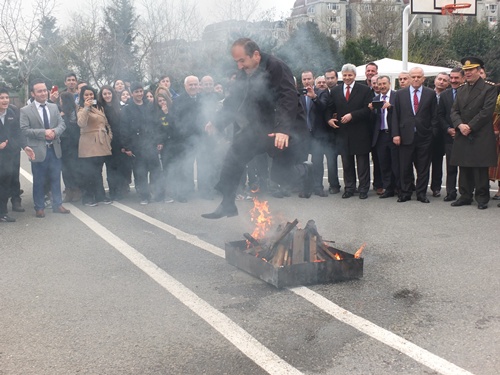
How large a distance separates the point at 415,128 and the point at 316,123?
1647 millimetres

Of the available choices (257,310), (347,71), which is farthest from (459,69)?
(257,310)

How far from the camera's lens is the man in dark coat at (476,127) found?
8977 millimetres

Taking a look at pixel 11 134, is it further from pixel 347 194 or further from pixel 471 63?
pixel 471 63

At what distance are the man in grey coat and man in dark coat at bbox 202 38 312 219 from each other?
12.1 ft

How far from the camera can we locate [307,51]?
10.1 meters

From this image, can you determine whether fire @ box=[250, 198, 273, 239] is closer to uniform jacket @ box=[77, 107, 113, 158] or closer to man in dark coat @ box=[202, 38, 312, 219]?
man in dark coat @ box=[202, 38, 312, 219]

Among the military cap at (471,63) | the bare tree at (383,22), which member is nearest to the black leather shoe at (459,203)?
the military cap at (471,63)

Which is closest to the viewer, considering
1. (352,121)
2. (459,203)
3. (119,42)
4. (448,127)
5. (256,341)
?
(256,341)

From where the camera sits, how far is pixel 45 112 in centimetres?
928

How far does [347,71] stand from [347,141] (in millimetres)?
1150

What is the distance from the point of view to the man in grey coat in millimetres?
9164

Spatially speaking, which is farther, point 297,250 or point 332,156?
point 332,156

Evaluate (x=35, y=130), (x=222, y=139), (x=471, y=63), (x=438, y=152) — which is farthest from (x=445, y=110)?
(x=35, y=130)

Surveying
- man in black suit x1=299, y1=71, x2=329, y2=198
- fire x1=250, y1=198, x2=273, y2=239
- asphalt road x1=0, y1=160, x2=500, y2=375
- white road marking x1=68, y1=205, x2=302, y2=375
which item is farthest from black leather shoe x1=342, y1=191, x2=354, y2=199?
fire x1=250, y1=198, x2=273, y2=239
